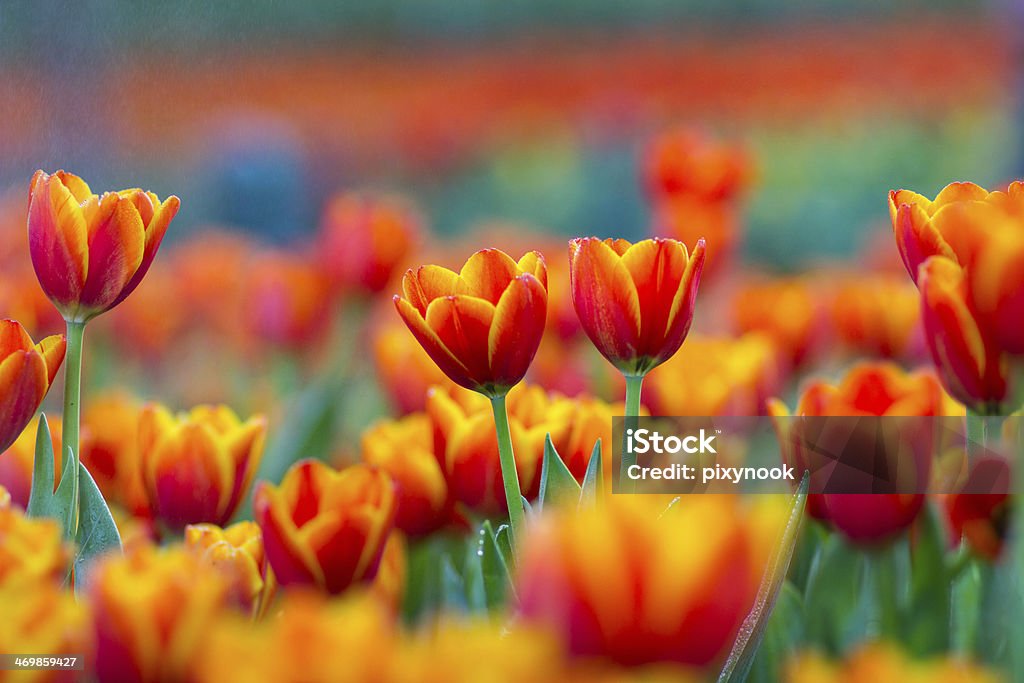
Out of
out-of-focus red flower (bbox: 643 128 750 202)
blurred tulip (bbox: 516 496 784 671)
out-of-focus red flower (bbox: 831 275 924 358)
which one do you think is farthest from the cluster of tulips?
out-of-focus red flower (bbox: 643 128 750 202)

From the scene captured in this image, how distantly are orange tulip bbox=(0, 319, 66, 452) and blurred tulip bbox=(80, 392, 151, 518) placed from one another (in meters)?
0.12

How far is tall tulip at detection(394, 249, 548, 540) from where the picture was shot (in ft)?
1.20

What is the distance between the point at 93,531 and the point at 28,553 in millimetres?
88

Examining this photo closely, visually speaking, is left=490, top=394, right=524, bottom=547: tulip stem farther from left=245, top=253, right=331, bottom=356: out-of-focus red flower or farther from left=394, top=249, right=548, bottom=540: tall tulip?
left=245, top=253, right=331, bottom=356: out-of-focus red flower

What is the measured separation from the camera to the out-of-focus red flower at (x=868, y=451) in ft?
1.41

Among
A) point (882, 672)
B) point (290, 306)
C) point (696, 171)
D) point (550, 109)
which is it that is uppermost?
point (550, 109)

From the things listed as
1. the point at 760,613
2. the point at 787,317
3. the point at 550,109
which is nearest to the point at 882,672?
the point at 760,613

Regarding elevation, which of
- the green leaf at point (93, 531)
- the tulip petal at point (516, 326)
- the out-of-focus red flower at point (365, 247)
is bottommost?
the green leaf at point (93, 531)

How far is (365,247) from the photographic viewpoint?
30.4 inches

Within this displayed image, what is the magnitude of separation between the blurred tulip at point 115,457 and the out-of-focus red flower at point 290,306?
0.84 feet

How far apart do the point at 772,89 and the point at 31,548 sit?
10.2 feet

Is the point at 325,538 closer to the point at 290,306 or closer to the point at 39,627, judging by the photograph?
the point at 39,627

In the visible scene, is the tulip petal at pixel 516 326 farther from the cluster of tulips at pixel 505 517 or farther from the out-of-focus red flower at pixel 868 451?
the out-of-focus red flower at pixel 868 451

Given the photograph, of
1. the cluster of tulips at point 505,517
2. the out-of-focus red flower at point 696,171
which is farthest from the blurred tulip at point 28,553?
the out-of-focus red flower at point 696,171
